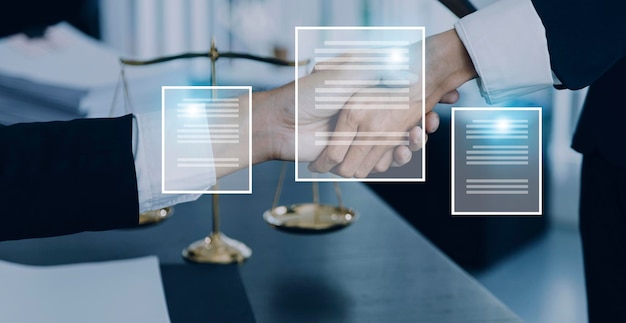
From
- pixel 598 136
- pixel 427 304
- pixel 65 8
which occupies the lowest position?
pixel 427 304

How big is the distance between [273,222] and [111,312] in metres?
0.22

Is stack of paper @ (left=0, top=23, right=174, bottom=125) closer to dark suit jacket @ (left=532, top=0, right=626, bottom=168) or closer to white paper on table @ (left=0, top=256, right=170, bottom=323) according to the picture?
white paper on table @ (left=0, top=256, right=170, bottom=323)

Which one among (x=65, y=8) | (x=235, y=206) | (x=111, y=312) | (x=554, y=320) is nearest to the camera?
(x=111, y=312)

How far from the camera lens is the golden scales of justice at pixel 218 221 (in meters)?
0.65

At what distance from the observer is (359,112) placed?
0.59 m

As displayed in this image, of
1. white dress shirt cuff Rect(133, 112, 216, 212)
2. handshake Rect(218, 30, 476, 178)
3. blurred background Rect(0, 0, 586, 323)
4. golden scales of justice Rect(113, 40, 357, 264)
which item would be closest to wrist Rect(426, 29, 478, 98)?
handshake Rect(218, 30, 476, 178)

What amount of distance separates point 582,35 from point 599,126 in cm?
20

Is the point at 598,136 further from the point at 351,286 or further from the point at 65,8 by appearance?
the point at 65,8

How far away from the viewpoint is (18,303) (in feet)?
1.73

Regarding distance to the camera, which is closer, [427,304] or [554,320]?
[427,304]

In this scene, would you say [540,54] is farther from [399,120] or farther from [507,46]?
[399,120]

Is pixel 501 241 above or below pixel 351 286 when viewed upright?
below

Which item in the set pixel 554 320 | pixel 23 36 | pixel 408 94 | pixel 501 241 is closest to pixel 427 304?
pixel 408 94

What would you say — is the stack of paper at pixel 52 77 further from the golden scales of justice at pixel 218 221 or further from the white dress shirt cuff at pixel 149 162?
the white dress shirt cuff at pixel 149 162
